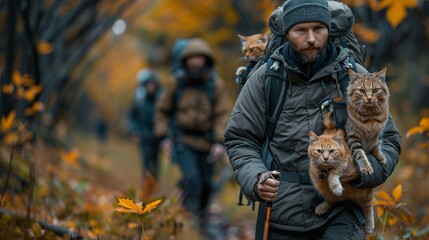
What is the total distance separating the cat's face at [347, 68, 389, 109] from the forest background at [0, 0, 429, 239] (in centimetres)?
133

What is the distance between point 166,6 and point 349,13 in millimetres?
13013

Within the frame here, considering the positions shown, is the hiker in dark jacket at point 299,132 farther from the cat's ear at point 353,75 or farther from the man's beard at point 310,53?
the cat's ear at point 353,75

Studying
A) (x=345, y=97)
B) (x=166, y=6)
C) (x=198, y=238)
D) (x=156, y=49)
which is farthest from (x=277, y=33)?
(x=156, y=49)

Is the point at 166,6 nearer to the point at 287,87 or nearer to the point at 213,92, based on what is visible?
the point at 213,92

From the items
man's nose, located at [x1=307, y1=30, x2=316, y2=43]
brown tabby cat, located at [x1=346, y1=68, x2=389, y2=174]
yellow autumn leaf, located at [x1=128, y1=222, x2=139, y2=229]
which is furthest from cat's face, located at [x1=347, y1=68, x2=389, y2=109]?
yellow autumn leaf, located at [x1=128, y1=222, x2=139, y2=229]

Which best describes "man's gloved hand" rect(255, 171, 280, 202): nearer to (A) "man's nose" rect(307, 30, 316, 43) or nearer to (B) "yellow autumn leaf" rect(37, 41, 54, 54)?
(A) "man's nose" rect(307, 30, 316, 43)

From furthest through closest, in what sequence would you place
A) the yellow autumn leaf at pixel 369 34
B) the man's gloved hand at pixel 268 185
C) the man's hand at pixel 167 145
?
1. the yellow autumn leaf at pixel 369 34
2. the man's hand at pixel 167 145
3. the man's gloved hand at pixel 268 185

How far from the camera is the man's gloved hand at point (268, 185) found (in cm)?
362

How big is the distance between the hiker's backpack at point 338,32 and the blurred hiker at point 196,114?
4746 millimetres

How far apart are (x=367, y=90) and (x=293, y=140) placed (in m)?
0.53

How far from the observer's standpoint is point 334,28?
4.16 metres

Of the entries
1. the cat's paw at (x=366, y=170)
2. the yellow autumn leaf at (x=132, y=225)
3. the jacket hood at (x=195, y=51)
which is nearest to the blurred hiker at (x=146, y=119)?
the jacket hood at (x=195, y=51)

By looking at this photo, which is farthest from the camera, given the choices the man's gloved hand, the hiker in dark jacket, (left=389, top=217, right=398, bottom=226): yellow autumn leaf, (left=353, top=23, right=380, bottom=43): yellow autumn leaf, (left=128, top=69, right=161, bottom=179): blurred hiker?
(left=128, top=69, right=161, bottom=179): blurred hiker

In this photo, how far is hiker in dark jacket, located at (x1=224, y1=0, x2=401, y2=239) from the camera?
384 cm
